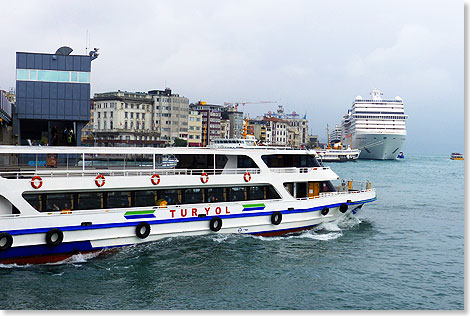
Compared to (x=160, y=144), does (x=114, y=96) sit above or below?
above

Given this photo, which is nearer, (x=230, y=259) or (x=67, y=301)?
(x=67, y=301)

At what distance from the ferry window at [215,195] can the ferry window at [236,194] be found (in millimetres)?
365

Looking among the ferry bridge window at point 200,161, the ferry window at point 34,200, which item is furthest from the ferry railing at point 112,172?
the ferry window at point 34,200

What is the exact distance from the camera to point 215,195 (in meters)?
18.9

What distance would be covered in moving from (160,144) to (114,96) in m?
16.4

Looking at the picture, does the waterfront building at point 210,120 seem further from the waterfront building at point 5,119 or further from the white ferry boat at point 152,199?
the white ferry boat at point 152,199

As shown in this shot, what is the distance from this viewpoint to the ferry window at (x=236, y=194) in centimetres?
1927

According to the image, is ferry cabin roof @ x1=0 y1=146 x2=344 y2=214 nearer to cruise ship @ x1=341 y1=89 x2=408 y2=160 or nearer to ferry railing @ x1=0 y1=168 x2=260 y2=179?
ferry railing @ x1=0 y1=168 x2=260 y2=179

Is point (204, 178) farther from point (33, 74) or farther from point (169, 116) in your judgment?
point (169, 116)

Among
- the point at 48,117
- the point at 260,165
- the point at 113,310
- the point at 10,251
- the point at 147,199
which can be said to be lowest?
the point at 113,310

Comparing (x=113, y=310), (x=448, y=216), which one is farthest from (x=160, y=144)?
(x=113, y=310)

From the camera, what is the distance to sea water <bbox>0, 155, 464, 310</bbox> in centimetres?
1296

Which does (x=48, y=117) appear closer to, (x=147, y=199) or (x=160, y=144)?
(x=147, y=199)

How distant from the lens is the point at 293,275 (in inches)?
604
